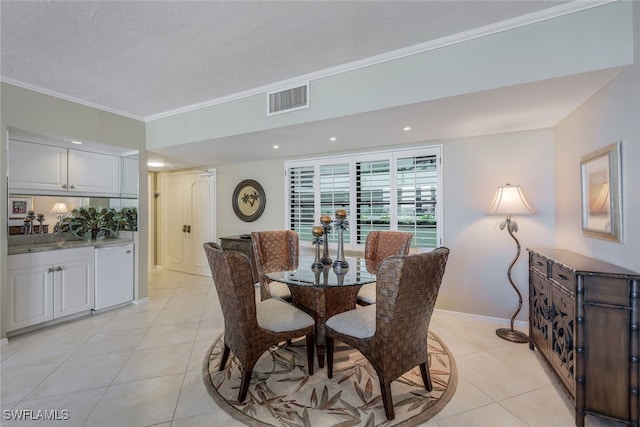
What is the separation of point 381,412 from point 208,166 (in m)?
4.86

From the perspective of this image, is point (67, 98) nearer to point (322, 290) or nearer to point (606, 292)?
point (322, 290)

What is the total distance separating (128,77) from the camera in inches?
105

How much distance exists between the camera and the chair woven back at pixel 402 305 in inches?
63.6

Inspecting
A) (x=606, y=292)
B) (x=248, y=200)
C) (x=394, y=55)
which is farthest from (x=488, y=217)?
(x=248, y=200)

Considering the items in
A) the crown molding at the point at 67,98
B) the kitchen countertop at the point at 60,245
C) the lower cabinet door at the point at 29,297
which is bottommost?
the lower cabinet door at the point at 29,297

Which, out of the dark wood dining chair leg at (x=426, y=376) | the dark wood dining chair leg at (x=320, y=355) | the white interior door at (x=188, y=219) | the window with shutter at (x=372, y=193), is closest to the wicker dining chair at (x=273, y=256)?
the dark wood dining chair leg at (x=320, y=355)

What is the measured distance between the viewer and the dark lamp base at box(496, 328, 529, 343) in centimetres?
272

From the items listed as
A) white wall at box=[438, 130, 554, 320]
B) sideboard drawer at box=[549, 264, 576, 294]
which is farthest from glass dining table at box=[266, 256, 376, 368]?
white wall at box=[438, 130, 554, 320]

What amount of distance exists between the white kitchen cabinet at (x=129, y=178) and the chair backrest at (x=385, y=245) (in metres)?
3.34

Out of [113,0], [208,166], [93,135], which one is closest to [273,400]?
[113,0]

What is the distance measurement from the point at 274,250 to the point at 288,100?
1694 millimetres

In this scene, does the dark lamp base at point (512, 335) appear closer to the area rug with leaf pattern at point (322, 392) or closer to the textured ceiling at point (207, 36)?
the area rug with leaf pattern at point (322, 392)

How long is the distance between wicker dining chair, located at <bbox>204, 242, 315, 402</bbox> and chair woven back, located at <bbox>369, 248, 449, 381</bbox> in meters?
0.64

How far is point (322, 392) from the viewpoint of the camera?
1.96 metres
